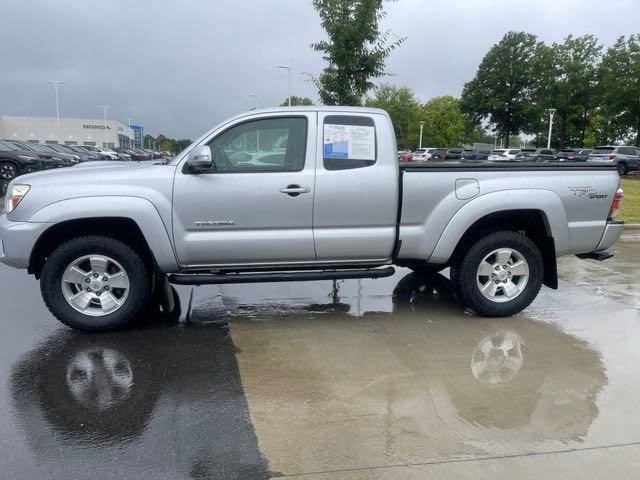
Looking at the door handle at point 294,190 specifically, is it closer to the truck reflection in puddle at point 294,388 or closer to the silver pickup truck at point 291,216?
the silver pickup truck at point 291,216

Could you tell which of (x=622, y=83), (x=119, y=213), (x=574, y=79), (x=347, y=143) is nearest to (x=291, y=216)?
(x=347, y=143)

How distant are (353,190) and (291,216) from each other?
0.62 metres

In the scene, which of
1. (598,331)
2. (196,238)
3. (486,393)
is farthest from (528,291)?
(196,238)

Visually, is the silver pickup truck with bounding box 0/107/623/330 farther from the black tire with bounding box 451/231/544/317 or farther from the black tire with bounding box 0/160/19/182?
the black tire with bounding box 0/160/19/182

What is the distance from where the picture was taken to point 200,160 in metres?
4.74

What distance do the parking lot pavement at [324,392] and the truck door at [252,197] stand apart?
775mm

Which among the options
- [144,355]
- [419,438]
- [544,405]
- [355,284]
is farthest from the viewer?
[355,284]

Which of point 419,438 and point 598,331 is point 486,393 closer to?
point 419,438

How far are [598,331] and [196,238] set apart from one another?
3.88m

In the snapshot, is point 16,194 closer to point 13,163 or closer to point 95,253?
point 95,253

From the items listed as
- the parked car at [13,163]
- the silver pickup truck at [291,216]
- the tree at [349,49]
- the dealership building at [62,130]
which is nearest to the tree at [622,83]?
the tree at [349,49]

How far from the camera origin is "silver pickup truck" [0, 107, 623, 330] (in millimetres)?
4848

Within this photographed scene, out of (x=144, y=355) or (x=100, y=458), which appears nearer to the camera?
(x=100, y=458)

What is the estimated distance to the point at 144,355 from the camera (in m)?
4.60
